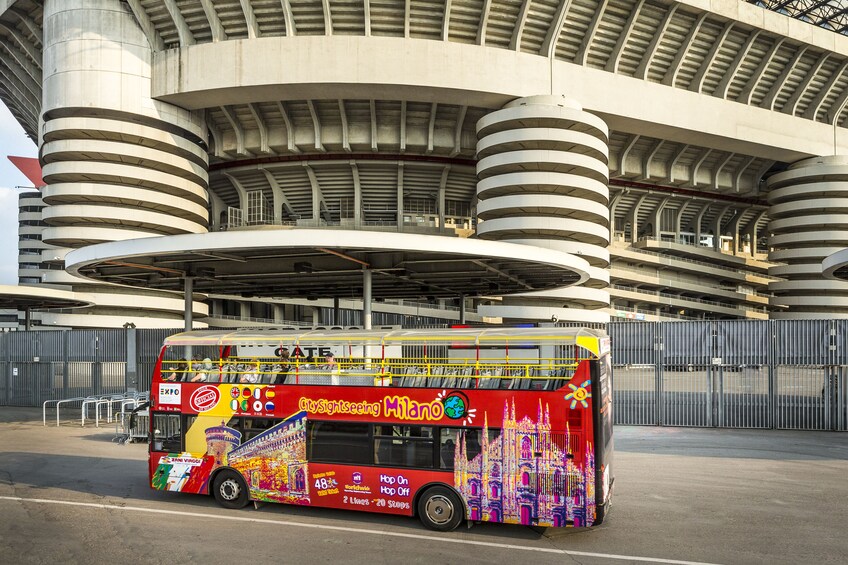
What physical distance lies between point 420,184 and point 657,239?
955 inches

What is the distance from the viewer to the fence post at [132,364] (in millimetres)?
30688

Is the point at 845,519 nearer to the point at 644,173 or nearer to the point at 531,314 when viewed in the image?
the point at 531,314

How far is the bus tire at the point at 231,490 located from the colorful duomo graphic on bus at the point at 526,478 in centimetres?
433

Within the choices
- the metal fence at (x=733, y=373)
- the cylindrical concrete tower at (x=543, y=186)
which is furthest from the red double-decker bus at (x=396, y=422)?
the cylindrical concrete tower at (x=543, y=186)

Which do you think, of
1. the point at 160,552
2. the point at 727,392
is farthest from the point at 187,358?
the point at 727,392

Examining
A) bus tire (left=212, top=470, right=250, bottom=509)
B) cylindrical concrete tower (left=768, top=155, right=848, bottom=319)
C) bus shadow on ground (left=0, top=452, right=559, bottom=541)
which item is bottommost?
bus shadow on ground (left=0, top=452, right=559, bottom=541)

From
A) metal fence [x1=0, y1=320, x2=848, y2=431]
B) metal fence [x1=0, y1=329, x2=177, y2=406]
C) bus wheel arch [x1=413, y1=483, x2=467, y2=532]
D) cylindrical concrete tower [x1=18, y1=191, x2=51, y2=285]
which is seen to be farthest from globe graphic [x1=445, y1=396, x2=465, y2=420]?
cylindrical concrete tower [x1=18, y1=191, x2=51, y2=285]

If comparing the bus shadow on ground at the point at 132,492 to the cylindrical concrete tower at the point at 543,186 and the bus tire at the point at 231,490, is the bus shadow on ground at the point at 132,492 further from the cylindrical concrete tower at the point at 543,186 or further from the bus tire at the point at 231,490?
the cylindrical concrete tower at the point at 543,186

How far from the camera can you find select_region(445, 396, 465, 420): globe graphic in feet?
38.7

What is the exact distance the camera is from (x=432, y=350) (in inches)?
481

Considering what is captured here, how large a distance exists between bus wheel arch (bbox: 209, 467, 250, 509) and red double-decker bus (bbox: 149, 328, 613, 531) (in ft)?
0.07

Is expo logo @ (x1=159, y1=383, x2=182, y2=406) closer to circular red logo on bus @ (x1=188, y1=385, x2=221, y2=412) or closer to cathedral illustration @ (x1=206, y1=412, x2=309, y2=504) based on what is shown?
circular red logo on bus @ (x1=188, y1=385, x2=221, y2=412)

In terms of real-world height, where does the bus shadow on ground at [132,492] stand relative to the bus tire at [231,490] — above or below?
below

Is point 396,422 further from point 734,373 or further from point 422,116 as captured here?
point 422,116
